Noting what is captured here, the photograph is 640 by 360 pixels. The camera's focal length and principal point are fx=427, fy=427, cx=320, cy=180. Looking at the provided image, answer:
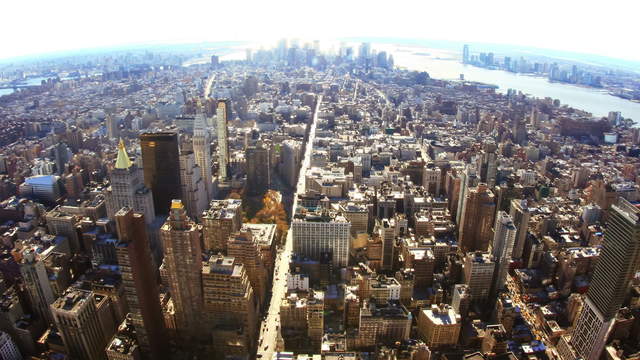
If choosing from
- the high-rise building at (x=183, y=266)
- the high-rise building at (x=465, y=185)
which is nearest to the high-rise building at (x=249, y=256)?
the high-rise building at (x=183, y=266)

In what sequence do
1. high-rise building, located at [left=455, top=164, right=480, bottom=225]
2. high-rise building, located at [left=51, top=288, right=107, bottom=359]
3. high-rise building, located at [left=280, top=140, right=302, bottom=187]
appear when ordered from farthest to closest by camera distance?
high-rise building, located at [left=280, top=140, right=302, bottom=187] < high-rise building, located at [left=455, top=164, right=480, bottom=225] < high-rise building, located at [left=51, top=288, right=107, bottom=359]

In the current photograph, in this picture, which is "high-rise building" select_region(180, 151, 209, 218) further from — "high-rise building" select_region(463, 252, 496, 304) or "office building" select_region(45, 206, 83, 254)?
"high-rise building" select_region(463, 252, 496, 304)

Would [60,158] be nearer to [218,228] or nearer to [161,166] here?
[161,166]

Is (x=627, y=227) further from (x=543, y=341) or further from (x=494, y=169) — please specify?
(x=494, y=169)

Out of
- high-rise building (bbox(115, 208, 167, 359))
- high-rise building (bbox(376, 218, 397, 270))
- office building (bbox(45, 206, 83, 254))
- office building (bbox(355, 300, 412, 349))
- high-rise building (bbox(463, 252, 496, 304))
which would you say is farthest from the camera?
office building (bbox(45, 206, 83, 254))

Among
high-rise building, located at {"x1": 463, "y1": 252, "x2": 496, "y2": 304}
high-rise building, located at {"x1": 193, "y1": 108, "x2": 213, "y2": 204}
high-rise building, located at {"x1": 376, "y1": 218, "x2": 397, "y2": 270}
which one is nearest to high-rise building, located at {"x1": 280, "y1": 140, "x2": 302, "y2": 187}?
high-rise building, located at {"x1": 193, "y1": 108, "x2": 213, "y2": 204}

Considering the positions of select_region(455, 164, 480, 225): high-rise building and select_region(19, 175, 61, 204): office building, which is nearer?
select_region(455, 164, 480, 225): high-rise building

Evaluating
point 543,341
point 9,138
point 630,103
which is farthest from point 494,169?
point 630,103

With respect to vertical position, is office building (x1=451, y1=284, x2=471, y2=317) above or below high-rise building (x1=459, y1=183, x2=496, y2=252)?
below
